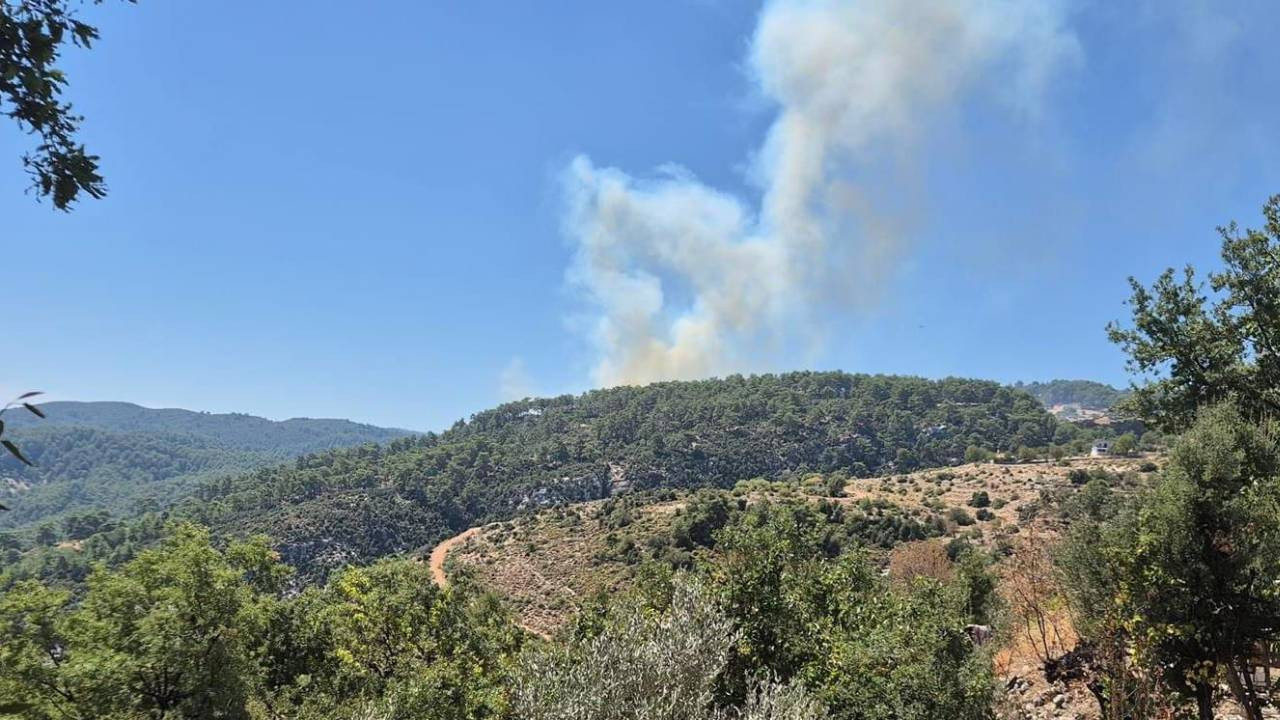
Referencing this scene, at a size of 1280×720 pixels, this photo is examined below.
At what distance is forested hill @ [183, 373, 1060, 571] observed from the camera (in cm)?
13775

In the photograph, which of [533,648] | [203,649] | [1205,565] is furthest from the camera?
[533,648]

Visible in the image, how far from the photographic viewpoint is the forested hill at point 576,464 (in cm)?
13775

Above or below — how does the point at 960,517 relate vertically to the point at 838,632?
above

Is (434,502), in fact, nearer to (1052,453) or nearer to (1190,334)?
(1052,453)

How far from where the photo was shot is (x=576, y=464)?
17012 centimetres

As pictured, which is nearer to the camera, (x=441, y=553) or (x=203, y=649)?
(x=203, y=649)

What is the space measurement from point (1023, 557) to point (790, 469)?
146m

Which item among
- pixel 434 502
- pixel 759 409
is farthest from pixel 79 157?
pixel 759 409

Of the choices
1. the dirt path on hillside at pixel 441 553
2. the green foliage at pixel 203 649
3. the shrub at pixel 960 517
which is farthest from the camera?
the dirt path on hillside at pixel 441 553

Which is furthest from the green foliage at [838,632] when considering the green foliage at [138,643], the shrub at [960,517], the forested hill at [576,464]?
the forested hill at [576,464]

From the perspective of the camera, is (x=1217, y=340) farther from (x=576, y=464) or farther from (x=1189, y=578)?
(x=576, y=464)

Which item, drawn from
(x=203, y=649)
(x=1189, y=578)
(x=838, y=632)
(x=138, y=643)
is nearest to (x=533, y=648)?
(x=838, y=632)

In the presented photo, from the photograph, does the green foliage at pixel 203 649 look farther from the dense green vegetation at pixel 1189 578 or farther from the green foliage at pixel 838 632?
the dense green vegetation at pixel 1189 578

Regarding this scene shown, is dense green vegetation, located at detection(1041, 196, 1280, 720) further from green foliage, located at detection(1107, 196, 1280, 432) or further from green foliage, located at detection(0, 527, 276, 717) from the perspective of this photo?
green foliage, located at detection(0, 527, 276, 717)
